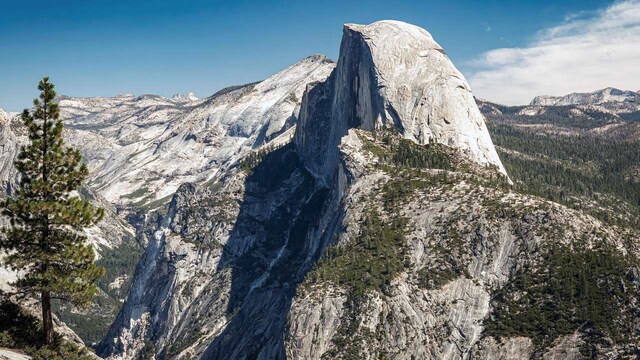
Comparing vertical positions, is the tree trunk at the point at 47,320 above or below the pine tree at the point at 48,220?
below

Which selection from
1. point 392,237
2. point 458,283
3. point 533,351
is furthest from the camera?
point 392,237

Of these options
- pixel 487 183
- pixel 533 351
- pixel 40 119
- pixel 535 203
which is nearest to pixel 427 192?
pixel 487 183

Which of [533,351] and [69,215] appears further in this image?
[533,351]

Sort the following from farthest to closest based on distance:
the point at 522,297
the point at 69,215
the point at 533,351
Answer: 1. the point at 522,297
2. the point at 533,351
3. the point at 69,215

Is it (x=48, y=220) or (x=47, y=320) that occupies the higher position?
(x=48, y=220)

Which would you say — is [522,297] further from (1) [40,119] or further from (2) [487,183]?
(1) [40,119]

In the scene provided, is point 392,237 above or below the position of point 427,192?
below

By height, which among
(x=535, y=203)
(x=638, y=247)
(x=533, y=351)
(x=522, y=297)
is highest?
(x=535, y=203)

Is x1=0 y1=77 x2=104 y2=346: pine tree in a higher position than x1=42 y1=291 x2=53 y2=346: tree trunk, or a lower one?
higher
